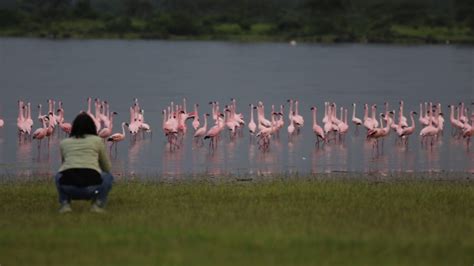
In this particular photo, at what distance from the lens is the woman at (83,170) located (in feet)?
38.9

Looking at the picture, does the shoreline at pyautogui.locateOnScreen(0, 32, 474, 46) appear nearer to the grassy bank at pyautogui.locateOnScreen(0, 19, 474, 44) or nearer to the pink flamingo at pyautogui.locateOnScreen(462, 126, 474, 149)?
the grassy bank at pyautogui.locateOnScreen(0, 19, 474, 44)

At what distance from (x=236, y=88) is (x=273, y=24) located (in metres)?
61.2

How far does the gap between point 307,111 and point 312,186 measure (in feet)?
55.2

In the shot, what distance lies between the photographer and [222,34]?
3853 inches

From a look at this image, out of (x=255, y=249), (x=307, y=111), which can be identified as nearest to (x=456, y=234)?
(x=255, y=249)

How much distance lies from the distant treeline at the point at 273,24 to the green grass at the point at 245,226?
80.1 m

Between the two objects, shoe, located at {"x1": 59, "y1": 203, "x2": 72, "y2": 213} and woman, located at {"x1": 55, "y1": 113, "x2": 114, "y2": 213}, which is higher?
woman, located at {"x1": 55, "y1": 113, "x2": 114, "y2": 213}

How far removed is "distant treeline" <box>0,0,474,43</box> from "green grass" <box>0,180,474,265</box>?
80057 mm

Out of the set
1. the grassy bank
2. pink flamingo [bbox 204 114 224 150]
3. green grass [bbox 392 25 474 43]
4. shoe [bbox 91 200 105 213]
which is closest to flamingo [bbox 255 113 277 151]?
pink flamingo [bbox 204 114 224 150]

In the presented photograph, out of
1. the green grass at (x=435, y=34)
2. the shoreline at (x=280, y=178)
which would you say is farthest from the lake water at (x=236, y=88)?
the green grass at (x=435, y=34)

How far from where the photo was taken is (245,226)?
36.4 ft

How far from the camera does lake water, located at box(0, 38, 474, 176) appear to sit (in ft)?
66.8

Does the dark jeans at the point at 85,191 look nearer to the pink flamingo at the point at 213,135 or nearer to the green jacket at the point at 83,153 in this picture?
the green jacket at the point at 83,153

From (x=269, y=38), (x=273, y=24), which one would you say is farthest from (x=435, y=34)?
(x=273, y=24)
